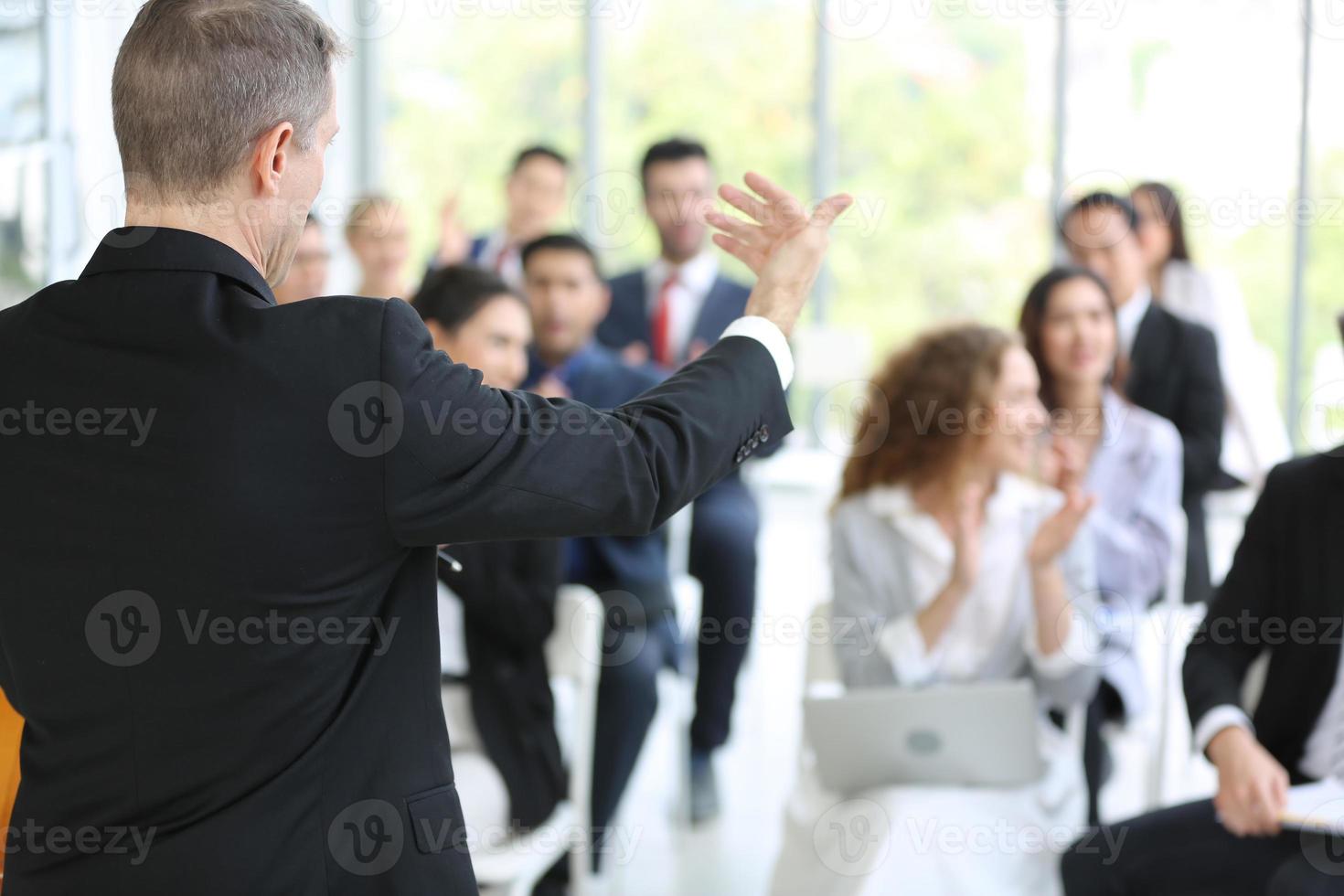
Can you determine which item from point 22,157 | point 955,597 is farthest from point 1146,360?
point 22,157

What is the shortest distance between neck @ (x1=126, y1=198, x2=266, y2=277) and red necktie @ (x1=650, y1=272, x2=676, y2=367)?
3.55m

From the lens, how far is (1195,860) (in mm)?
2061

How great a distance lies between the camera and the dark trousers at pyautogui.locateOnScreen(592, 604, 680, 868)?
3199mm

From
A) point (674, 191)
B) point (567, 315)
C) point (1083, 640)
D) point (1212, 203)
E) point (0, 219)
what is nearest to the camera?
point (1083, 640)

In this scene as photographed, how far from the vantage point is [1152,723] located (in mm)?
3975

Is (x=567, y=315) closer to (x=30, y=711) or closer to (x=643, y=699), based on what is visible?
(x=643, y=699)

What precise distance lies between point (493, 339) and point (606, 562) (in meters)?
0.80

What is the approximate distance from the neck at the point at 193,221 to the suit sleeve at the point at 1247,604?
171 cm

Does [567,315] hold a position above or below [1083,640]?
above

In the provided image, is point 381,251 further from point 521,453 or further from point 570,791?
point 521,453

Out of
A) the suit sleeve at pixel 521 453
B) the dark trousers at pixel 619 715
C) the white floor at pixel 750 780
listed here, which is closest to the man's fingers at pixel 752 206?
the suit sleeve at pixel 521 453

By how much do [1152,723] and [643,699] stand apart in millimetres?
1687

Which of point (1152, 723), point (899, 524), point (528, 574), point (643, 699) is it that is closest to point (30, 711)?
point (528, 574)

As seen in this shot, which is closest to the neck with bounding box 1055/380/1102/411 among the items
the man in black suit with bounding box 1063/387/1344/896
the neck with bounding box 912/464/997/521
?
the neck with bounding box 912/464/997/521
